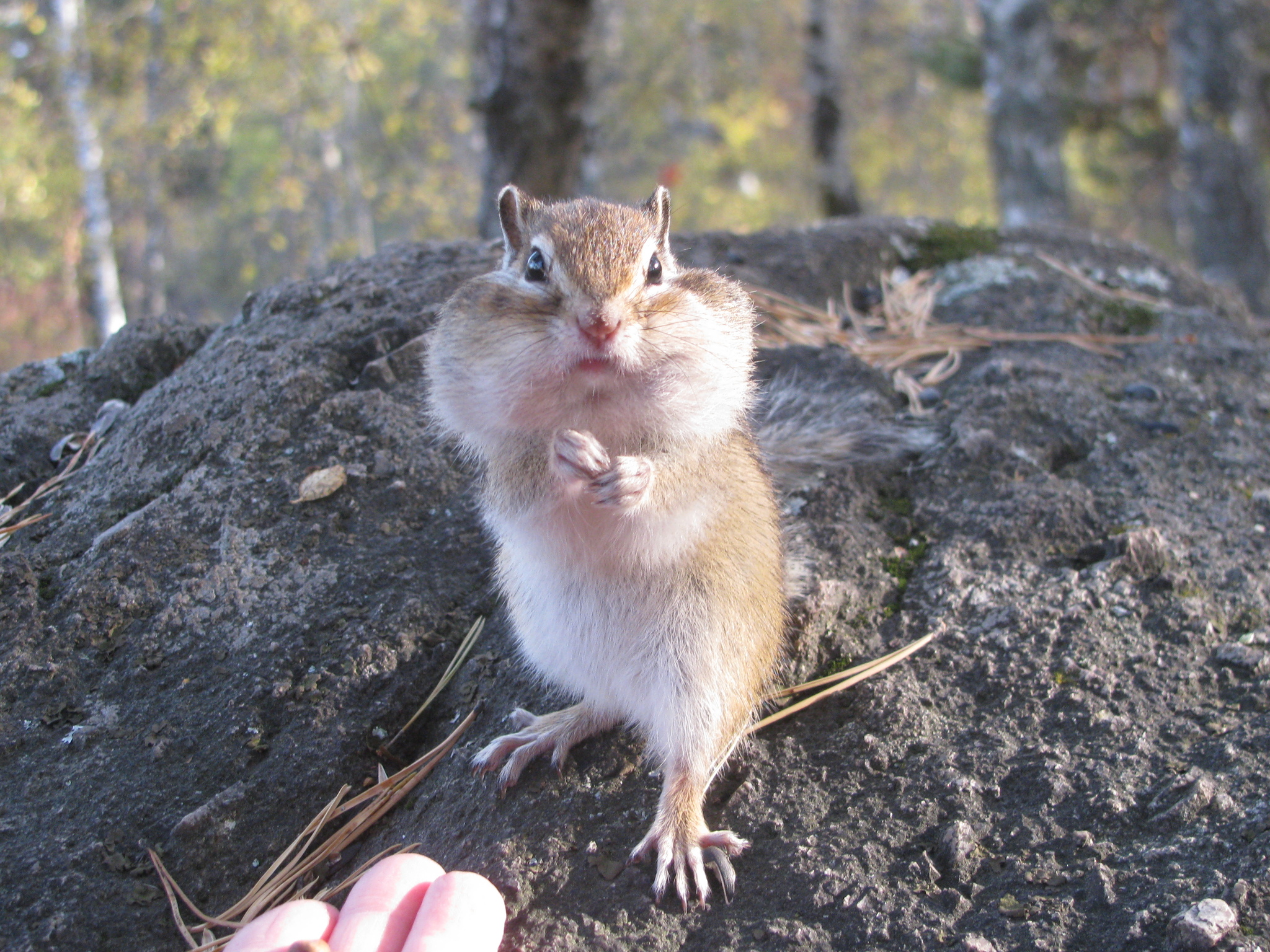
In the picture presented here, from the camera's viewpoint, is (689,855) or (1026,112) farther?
(1026,112)

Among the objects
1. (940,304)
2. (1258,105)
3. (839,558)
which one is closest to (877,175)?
(1258,105)

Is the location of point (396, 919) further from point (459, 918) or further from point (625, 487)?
point (625, 487)

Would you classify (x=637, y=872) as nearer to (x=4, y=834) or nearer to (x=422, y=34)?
(x=4, y=834)

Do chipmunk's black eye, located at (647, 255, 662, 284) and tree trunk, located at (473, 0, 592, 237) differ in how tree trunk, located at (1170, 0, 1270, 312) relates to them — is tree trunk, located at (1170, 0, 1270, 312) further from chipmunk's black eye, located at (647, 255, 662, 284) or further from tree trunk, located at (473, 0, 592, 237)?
chipmunk's black eye, located at (647, 255, 662, 284)

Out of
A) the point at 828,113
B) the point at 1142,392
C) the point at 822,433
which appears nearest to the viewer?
the point at 822,433

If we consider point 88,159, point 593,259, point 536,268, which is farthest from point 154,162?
point 593,259

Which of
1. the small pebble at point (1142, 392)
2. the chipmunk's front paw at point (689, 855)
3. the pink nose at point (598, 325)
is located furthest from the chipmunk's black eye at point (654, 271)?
the small pebble at point (1142, 392)
